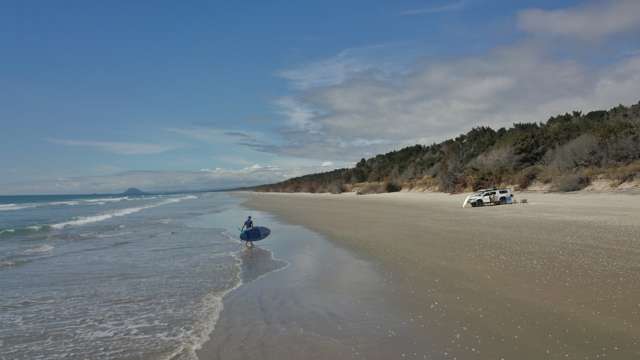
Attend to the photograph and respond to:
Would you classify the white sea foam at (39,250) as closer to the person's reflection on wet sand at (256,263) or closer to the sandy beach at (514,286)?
the person's reflection on wet sand at (256,263)

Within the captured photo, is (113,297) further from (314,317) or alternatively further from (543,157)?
(543,157)

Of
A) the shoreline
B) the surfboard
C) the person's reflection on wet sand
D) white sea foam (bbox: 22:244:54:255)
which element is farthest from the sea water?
the surfboard

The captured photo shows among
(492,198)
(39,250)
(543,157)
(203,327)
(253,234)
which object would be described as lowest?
(203,327)

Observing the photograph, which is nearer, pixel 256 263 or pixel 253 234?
pixel 256 263

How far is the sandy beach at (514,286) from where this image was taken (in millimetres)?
6113

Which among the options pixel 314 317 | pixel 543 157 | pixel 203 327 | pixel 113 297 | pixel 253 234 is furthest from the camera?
pixel 543 157

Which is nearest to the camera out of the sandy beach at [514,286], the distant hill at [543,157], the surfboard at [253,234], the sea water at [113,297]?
the sandy beach at [514,286]

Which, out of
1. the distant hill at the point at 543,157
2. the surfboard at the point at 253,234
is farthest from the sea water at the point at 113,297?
the distant hill at the point at 543,157

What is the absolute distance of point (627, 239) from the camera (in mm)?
13148

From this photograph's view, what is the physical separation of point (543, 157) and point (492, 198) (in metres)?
19.9

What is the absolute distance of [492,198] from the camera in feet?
97.8

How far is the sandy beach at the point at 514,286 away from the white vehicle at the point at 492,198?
10529mm

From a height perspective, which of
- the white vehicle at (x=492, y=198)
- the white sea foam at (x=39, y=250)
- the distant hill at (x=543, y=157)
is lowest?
the white sea foam at (x=39, y=250)

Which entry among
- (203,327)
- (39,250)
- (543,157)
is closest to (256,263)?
(203,327)
